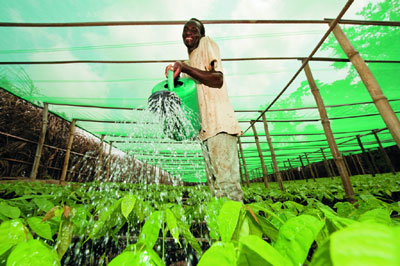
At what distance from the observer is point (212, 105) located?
7.13 feet

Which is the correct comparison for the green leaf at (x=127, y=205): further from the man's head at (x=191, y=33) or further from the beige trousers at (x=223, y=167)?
the man's head at (x=191, y=33)

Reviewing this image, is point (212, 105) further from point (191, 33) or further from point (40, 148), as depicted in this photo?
point (40, 148)

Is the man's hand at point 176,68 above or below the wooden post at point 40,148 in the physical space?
below

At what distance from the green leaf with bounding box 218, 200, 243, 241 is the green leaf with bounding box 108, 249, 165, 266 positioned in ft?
0.56

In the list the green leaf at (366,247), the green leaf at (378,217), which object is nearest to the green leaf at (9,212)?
the green leaf at (366,247)

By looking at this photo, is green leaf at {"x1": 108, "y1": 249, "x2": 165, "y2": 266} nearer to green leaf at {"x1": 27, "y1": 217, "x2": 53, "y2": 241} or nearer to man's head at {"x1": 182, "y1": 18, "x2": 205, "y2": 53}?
green leaf at {"x1": 27, "y1": 217, "x2": 53, "y2": 241}

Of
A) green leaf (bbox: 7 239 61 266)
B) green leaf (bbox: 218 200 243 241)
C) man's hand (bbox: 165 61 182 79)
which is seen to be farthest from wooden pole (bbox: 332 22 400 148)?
green leaf (bbox: 7 239 61 266)

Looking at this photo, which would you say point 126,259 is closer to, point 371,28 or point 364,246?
point 364,246

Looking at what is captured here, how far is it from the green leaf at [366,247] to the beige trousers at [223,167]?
176 cm

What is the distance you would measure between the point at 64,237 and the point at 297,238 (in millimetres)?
803

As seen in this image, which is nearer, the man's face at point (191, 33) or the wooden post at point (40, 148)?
the man's face at point (191, 33)

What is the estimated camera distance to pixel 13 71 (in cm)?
509

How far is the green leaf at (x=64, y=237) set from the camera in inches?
25.5

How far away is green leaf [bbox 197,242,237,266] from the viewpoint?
1.02 feet
